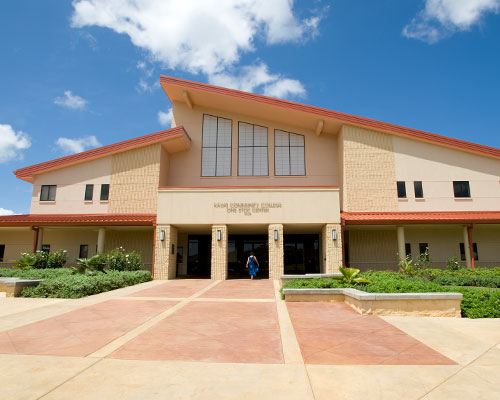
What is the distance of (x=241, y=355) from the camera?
5504mm

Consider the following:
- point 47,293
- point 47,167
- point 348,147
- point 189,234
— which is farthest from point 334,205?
point 47,167

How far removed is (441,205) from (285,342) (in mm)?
19777

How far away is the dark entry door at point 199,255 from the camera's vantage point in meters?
24.9

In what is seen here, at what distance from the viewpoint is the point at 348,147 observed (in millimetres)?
22938

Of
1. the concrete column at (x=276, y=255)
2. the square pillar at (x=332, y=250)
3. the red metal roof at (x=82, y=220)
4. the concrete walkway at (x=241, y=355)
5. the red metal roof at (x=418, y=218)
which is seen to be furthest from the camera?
the red metal roof at (x=82, y=220)

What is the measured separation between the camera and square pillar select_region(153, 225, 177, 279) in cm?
1978

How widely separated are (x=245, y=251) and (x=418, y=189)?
39.1 feet

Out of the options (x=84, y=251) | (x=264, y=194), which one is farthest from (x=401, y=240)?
(x=84, y=251)

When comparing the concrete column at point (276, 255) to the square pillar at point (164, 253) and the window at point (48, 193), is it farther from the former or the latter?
the window at point (48, 193)

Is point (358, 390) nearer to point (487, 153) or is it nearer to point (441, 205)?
point (441, 205)

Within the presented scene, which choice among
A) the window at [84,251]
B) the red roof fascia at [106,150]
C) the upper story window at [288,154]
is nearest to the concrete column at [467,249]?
the upper story window at [288,154]

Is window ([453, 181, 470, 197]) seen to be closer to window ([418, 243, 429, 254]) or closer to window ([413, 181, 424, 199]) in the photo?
window ([413, 181, 424, 199])

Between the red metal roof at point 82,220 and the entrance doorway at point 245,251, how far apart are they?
21.3 feet

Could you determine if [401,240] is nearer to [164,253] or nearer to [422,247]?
[422,247]
